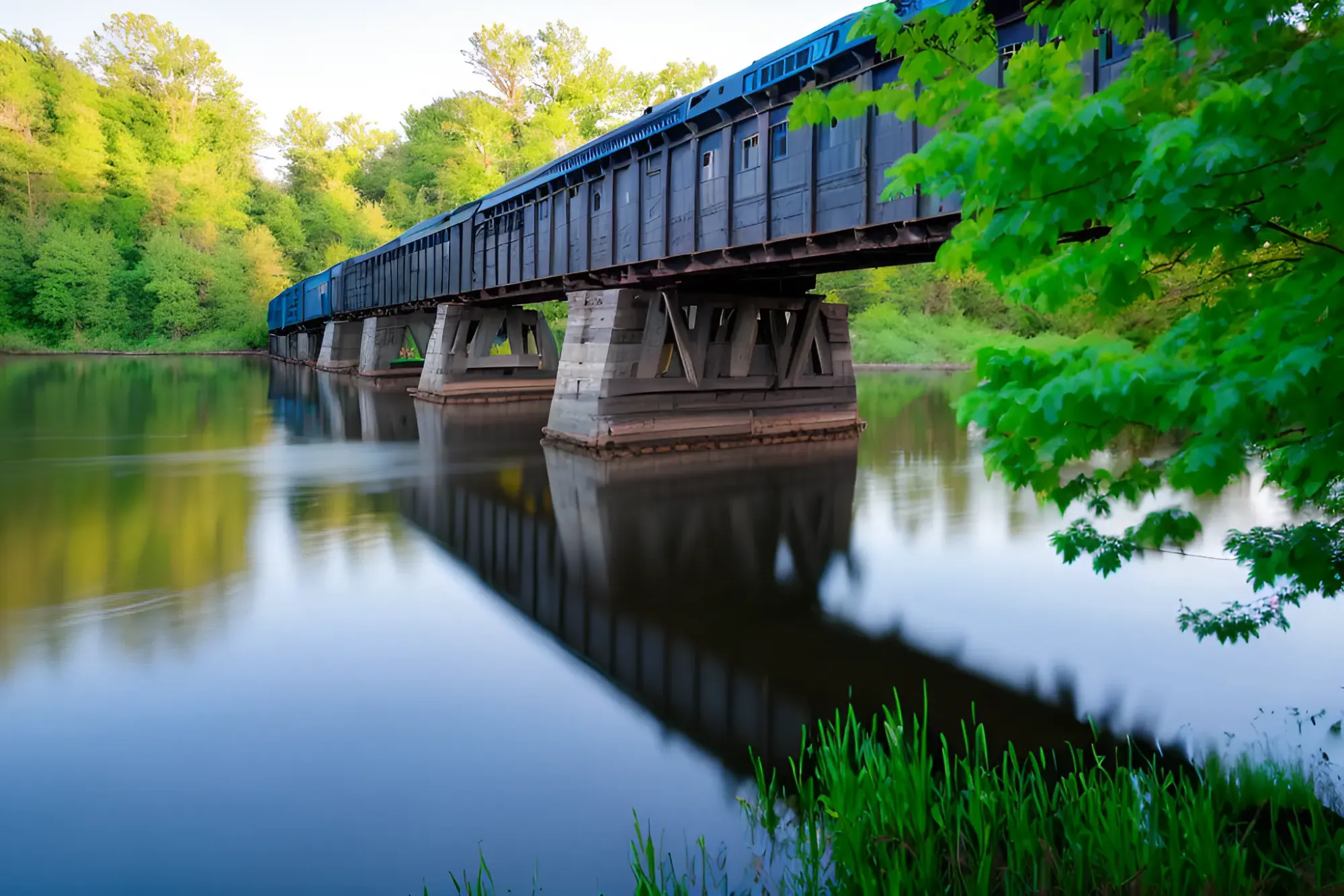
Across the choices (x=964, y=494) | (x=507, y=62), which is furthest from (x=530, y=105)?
(x=964, y=494)

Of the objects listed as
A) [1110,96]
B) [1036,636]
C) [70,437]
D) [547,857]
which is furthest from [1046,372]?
[70,437]

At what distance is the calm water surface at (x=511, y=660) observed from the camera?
18.0ft

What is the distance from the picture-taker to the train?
14.1 meters

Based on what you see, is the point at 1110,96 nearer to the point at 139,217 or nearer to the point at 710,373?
the point at 710,373

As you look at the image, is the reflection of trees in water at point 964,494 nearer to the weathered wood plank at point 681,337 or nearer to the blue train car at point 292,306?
the weathered wood plank at point 681,337

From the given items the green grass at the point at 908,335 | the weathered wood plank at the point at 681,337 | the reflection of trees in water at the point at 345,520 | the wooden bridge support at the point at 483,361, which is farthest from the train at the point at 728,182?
the green grass at the point at 908,335

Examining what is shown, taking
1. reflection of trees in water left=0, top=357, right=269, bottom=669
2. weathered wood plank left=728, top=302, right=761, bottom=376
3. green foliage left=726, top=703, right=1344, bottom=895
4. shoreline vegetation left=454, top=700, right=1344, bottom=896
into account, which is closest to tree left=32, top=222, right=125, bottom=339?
reflection of trees in water left=0, top=357, right=269, bottom=669

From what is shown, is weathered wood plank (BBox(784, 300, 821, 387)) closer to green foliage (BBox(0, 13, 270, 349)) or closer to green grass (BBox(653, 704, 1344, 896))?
green grass (BBox(653, 704, 1344, 896))

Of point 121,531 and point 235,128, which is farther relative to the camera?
point 235,128

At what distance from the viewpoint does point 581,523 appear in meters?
14.3

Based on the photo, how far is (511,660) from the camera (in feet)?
27.8

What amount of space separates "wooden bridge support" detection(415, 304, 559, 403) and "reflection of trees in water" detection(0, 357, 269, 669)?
25.7 ft

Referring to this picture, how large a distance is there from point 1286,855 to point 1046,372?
2851 mm

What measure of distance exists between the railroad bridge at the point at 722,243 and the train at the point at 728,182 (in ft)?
0.13
